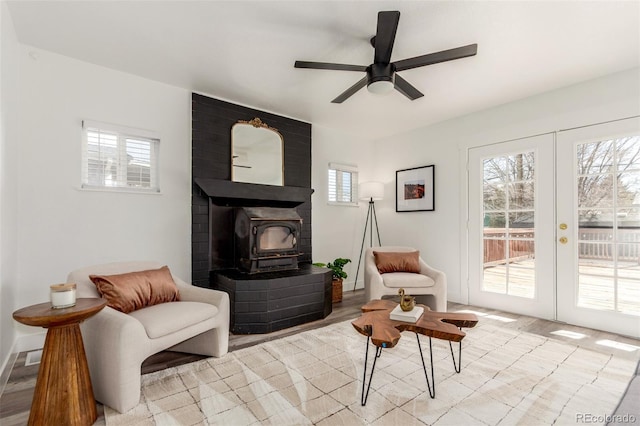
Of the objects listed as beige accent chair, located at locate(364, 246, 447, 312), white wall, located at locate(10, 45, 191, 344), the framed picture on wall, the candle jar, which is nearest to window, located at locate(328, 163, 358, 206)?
the framed picture on wall

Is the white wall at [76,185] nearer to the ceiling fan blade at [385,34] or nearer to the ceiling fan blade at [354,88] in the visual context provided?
the ceiling fan blade at [354,88]

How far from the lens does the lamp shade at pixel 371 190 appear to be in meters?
4.84

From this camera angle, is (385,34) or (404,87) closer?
(385,34)

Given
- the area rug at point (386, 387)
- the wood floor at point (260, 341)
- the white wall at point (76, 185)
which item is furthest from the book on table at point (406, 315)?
the white wall at point (76, 185)

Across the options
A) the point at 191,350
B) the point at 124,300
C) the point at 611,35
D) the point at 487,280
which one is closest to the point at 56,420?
the point at 124,300

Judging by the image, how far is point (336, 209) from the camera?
193 inches

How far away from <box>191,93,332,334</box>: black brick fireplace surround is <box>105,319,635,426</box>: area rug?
0.46 metres

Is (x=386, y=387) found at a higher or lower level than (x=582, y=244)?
lower

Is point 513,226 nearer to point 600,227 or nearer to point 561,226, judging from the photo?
point 561,226

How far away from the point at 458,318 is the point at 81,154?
3.48 meters

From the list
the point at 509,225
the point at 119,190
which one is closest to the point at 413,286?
the point at 509,225

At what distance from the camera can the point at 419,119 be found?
14.4 feet

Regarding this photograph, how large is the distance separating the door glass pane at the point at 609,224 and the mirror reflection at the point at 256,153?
3445 millimetres

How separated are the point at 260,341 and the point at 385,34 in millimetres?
2653
